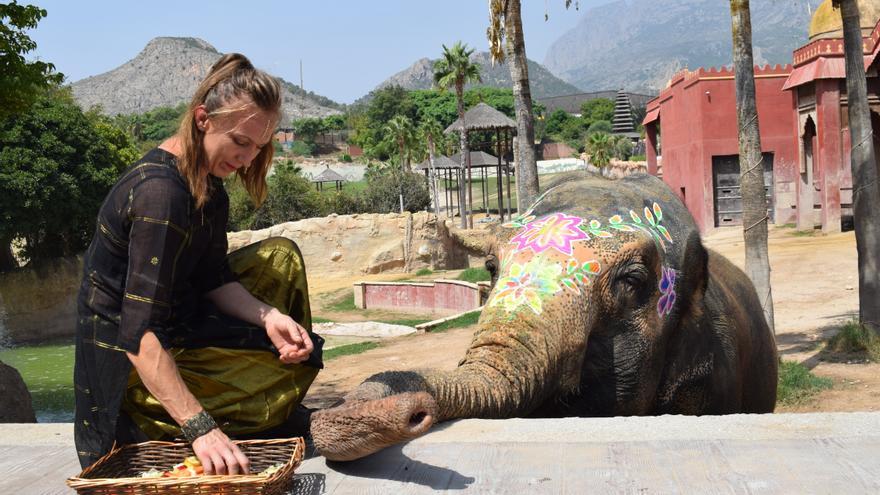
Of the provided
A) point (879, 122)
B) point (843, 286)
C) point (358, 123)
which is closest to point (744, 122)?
point (843, 286)

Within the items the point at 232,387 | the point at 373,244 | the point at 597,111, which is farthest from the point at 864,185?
the point at 597,111

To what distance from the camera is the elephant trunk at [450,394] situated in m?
2.58

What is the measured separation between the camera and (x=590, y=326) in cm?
378

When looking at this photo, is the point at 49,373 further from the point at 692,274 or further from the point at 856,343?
the point at 692,274

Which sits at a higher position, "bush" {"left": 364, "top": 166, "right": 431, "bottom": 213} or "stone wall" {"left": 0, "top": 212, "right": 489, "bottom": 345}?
"bush" {"left": 364, "top": 166, "right": 431, "bottom": 213}

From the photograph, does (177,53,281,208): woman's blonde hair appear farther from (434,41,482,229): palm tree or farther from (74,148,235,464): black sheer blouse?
(434,41,482,229): palm tree

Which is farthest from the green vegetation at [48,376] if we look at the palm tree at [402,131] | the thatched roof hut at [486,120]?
the palm tree at [402,131]

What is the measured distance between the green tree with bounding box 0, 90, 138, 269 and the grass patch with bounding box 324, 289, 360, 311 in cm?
744

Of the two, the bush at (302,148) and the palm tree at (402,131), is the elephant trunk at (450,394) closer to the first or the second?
the palm tree at (402,131)

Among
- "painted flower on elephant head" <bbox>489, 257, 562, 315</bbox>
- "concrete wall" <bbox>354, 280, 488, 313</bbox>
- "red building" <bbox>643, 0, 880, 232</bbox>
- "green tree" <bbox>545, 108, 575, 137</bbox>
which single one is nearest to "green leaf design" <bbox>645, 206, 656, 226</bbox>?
"painted flower on elephant head" <bbox>489, 257, 562, 315</bbox>

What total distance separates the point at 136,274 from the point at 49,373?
65.6ft

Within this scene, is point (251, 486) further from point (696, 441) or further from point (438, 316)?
point (438, 316)

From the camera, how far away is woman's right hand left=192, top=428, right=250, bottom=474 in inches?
98.1

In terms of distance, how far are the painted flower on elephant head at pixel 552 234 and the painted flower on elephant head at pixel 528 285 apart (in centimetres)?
9
